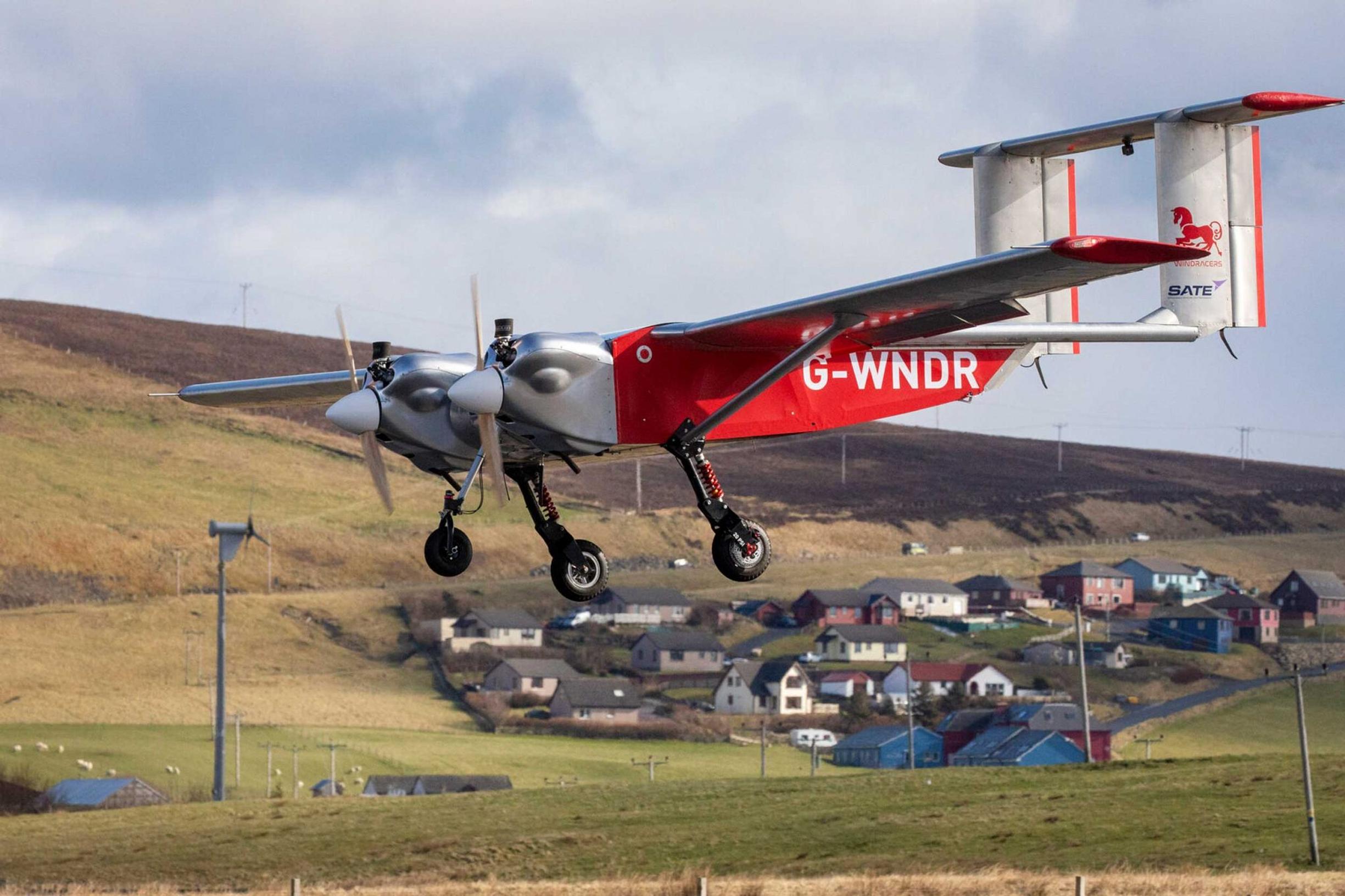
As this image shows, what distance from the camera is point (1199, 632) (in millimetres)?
196875

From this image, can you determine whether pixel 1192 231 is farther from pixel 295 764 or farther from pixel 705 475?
pixel 295 764

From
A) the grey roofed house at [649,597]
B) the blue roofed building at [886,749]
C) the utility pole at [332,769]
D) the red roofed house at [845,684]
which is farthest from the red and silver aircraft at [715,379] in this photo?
the grey roofed house at [649,597]

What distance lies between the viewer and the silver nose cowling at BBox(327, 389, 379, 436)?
26.1 metres

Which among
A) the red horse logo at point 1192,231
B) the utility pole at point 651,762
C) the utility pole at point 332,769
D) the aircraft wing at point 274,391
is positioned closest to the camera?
the aircraft wing at point 274,391

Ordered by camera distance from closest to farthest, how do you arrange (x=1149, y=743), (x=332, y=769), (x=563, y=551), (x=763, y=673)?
(x=563, y=551) < (x=332, y=769) < (x=1149, y=743) < (x=763, y=673)

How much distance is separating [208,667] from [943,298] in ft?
437

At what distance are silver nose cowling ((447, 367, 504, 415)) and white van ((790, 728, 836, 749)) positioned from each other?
12530 centimetres

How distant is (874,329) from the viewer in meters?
27.9

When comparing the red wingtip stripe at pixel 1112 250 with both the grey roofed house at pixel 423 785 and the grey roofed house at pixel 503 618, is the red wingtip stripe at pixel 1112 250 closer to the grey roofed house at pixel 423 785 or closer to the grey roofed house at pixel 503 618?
the grey roofed house at pixel 423 785

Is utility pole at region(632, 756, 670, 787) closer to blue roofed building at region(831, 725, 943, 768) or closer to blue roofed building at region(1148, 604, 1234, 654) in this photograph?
blue roofed building at region(831, 725, 943, 768)

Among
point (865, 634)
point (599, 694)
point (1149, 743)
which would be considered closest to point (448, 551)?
point (1149, 743)

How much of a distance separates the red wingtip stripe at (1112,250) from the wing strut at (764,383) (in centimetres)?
353

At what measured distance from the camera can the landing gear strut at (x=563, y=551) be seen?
1050 inches

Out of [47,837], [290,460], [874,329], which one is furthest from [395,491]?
[874,329]
